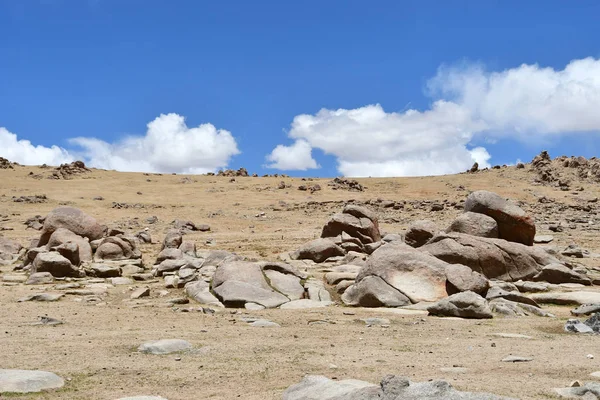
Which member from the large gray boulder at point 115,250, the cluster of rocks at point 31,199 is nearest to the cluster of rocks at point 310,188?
the cluster of rocks at point 31,199

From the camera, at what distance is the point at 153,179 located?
51531 millimetres

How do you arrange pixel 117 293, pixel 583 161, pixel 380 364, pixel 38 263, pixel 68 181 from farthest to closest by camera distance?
pixel 583 161 < pixel 68 181 < pixel 38 263 < pixel 117 293 < pixel 380 364

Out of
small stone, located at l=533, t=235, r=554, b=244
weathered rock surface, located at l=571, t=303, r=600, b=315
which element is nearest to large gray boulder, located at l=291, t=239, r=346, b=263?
weathered rock surface, located at l=571, t=303, r=600, b=315

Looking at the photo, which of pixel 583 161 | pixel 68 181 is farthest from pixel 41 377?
pixel 583 161

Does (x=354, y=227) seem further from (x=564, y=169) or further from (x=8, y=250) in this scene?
(x=564, y=169)

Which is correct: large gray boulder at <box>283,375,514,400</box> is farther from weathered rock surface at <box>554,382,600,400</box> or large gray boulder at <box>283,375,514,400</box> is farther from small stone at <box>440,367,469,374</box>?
small stone at <box>440,367,469,374</box>

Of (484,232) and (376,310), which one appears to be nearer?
(376,310)

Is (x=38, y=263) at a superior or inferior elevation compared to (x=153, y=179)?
inferior

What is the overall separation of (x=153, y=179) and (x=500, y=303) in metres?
44.1

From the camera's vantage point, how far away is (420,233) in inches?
677

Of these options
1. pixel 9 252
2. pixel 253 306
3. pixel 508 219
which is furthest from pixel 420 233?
pixel 9 252

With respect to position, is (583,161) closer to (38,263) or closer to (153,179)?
(153,179)

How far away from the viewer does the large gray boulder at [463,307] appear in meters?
10.1

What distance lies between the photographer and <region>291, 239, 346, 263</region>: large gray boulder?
17.6 meters
